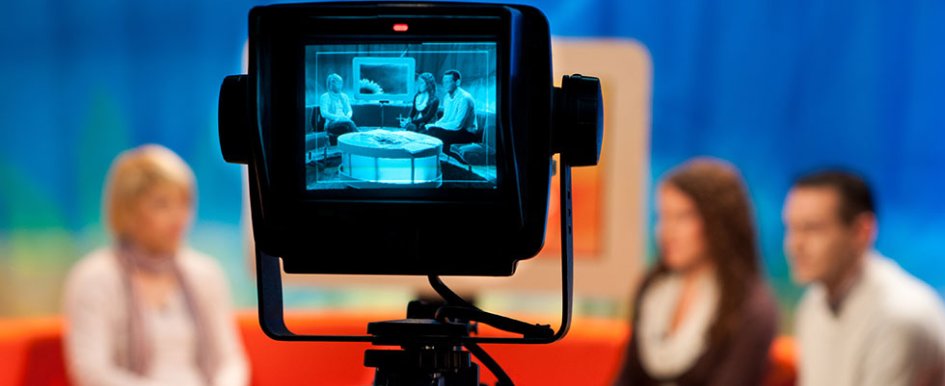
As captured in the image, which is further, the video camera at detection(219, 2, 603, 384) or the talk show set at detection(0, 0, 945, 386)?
the talk show set at detection(0, 0, 945, 386)

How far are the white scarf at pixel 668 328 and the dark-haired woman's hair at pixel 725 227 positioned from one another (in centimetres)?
3

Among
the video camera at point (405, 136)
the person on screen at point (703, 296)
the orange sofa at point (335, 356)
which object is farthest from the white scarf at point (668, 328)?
the video camera at point (405, 136)

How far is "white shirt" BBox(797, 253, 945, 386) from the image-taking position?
7.14 feet

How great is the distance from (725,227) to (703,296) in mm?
187

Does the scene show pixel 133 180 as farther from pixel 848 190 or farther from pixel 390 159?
pixel 390 159

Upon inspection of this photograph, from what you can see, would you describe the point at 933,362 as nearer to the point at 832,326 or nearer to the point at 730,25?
the point at 832,326

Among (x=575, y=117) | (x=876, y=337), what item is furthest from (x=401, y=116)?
(x=876, y=337)

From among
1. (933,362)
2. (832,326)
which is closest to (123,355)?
(832,326)

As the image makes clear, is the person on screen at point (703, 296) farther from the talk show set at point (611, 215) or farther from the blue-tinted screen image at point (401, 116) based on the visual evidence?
the blue-tinted screen image at point (401, 116)

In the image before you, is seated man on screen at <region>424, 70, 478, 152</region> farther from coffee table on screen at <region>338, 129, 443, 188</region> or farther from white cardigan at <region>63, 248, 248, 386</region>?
white cardigan at <region>63, 248, 248, 386</region>

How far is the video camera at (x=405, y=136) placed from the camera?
79cm

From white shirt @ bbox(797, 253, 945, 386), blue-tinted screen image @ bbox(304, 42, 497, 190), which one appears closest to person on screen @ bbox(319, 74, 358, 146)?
blue-tinted screen image @ bbox(304, 42, 497, 190)

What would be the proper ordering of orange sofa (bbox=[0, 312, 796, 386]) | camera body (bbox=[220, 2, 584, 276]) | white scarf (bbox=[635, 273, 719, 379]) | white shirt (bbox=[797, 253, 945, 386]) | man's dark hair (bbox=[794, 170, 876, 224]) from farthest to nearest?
orange sofa (bbox=[0, 312, 796, 386])
white scarf (bbox=[635, 273, 719, 379])
man's dark hair (bbox=[794, 170, 876, 224])
white shirt (bbox=[797, 253, 945, 386])
camera body (bbox=[220, 2, 584, 276])

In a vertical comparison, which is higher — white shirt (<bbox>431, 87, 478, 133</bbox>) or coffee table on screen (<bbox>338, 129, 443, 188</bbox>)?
white shirt (<bbox>431, 87, 478, 133</bbox>)
